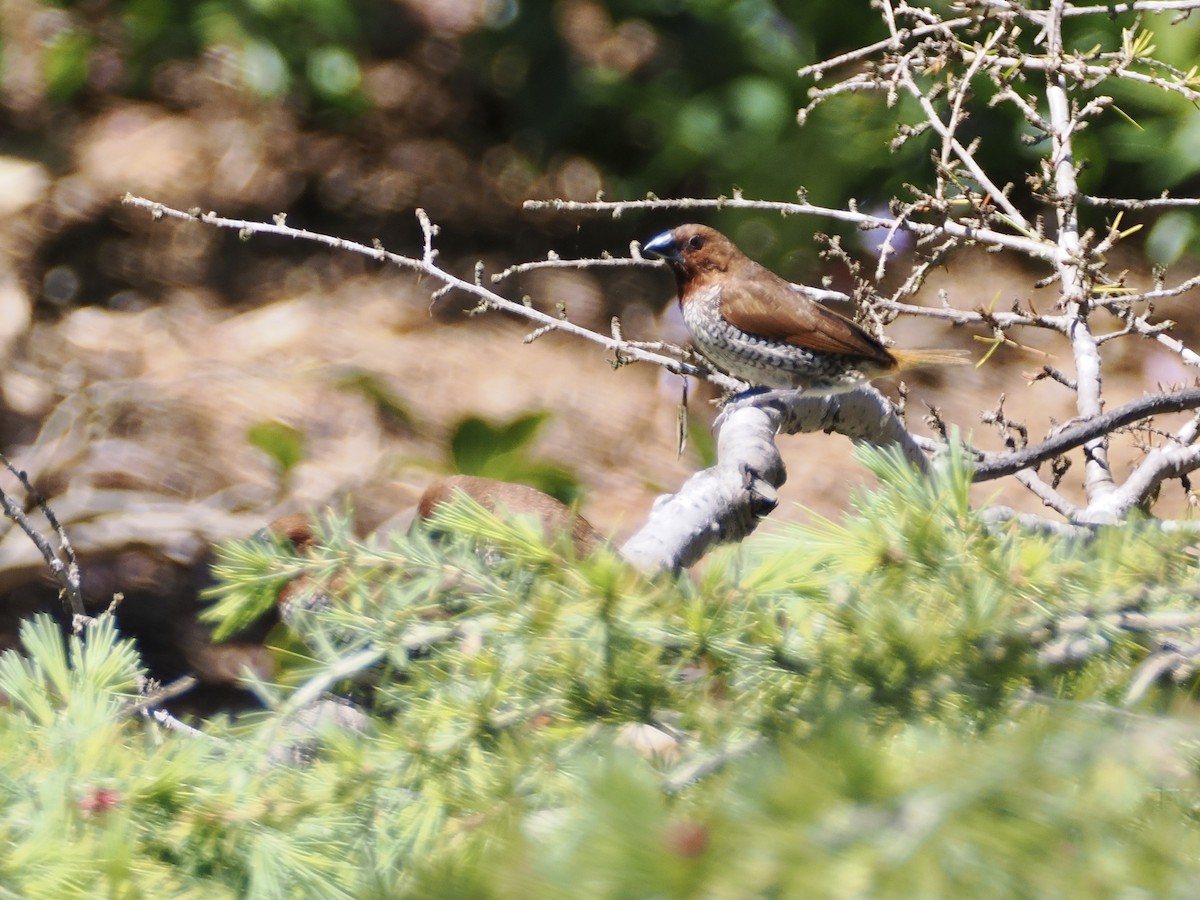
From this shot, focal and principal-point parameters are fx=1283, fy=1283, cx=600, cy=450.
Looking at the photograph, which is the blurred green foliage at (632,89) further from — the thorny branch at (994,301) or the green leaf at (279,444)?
the thorny branch at (994,301)

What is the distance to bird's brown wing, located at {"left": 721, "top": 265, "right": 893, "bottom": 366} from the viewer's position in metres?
2.94

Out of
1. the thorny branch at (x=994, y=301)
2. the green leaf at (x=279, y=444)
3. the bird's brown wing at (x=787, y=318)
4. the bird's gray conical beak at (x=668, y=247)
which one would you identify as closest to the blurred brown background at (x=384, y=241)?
the green leaf at (x=279, y=444)

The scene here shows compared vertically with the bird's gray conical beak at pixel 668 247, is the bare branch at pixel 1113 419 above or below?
above

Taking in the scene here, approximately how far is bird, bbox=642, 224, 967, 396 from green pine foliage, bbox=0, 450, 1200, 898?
1.99 m

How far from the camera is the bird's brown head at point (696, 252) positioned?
3.26 meters

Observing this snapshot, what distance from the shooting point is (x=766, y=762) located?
1.95 ft

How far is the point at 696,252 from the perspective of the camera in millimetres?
3264

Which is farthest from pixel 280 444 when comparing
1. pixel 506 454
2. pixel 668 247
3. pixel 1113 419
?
pixel 1113 419

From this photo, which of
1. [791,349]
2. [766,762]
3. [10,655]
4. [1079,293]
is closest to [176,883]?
[10,655]

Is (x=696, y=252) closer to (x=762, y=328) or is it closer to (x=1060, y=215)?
(x=762, y=328)

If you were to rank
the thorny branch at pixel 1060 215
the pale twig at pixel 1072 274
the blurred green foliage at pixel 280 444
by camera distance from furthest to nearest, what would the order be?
the blurred green foliage at pixel 280 444, the pale twig at pixel 1072 274, the thorny branch at pixel 1060 215

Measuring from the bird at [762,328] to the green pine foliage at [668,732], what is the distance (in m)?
1.99

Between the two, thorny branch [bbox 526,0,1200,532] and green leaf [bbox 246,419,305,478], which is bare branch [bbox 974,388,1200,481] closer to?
thorny branch [bbox 526,0,1200,532]

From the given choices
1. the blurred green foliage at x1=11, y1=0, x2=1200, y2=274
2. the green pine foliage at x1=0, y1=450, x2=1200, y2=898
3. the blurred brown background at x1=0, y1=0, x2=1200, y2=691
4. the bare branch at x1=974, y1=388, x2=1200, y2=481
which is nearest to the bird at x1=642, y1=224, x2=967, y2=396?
the blurred brown background at x1=0, y1=0, x2=1200, y2=691
